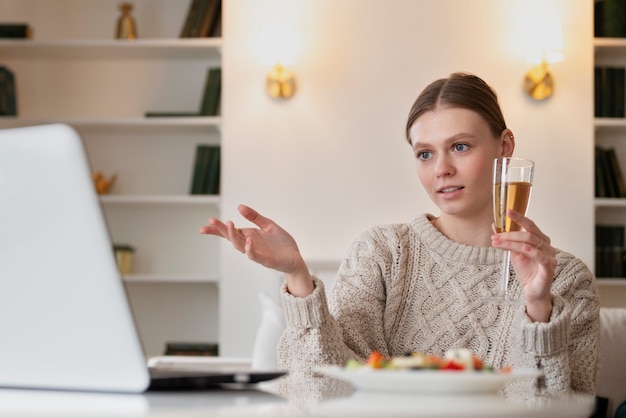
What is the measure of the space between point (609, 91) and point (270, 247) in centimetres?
351

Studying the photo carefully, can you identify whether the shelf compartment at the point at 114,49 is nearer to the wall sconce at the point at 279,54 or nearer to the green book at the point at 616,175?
the wall sconce at the point at 279,54

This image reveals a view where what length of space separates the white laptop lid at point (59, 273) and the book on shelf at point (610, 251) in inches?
154

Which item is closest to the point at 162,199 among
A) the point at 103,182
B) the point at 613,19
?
the point at 103,182

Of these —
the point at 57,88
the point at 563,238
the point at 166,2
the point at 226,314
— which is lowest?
the point at 226,314

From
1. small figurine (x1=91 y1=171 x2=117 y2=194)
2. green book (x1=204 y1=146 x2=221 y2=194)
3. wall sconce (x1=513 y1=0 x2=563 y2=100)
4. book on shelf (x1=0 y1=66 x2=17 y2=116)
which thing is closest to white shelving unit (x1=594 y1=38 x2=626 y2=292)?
wall sconce (x1=513 y1=0 x2=563 y2=100)

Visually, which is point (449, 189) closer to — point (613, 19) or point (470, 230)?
point (470, 230)

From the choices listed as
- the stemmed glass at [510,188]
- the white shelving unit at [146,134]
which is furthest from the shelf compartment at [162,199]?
the stemmed glass at [510,188]

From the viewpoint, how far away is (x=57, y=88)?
4.77 m

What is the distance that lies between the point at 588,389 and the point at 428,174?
52 cm

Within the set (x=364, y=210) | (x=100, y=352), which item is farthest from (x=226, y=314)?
(x=100, y=352)

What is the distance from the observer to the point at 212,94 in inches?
179

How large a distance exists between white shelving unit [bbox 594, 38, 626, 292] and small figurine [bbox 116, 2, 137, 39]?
7.25 feet

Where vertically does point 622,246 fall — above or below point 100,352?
below

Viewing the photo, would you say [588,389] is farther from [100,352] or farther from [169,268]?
[169,268]
